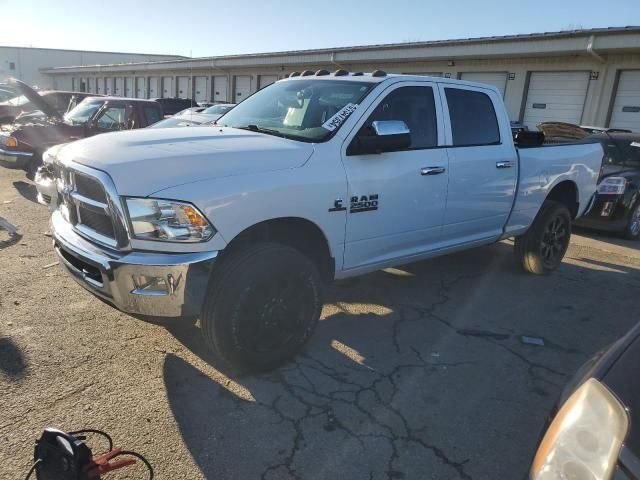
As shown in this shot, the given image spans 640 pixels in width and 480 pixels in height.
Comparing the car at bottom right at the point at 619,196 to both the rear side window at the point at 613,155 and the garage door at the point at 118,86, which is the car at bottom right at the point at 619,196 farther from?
the garage door at the point at 118,86

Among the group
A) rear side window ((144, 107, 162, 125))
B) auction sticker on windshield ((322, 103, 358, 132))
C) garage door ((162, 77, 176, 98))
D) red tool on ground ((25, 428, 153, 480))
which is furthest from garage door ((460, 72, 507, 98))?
garage door ((162, 77, 176, 98))

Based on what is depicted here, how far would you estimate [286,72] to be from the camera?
26281 millimetres

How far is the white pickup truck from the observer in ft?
9.50

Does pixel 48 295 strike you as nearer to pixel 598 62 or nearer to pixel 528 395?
pixel 528 395

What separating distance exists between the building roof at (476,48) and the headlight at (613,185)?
846 centimetres

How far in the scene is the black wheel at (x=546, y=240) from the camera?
19.1ft

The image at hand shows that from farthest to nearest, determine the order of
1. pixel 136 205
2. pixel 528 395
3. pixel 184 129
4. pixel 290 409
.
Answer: pixel 184 129 < pixel 528 395 < pixel 290 409 < pixel 136 205

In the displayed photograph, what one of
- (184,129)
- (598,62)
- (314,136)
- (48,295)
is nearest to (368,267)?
(314,136)

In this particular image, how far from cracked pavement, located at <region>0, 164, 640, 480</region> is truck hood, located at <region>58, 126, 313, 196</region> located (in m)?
1.27

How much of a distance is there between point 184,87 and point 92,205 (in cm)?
3554

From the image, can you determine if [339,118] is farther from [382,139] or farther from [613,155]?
[613,155]

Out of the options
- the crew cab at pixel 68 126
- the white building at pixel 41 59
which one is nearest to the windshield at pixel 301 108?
the crew cab at pixel 68 126

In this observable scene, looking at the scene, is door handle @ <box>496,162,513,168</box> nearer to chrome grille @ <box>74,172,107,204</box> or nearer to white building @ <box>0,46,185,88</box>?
chrome grille @ <box>74,172,107,204</box>

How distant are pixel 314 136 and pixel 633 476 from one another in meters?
2.86
